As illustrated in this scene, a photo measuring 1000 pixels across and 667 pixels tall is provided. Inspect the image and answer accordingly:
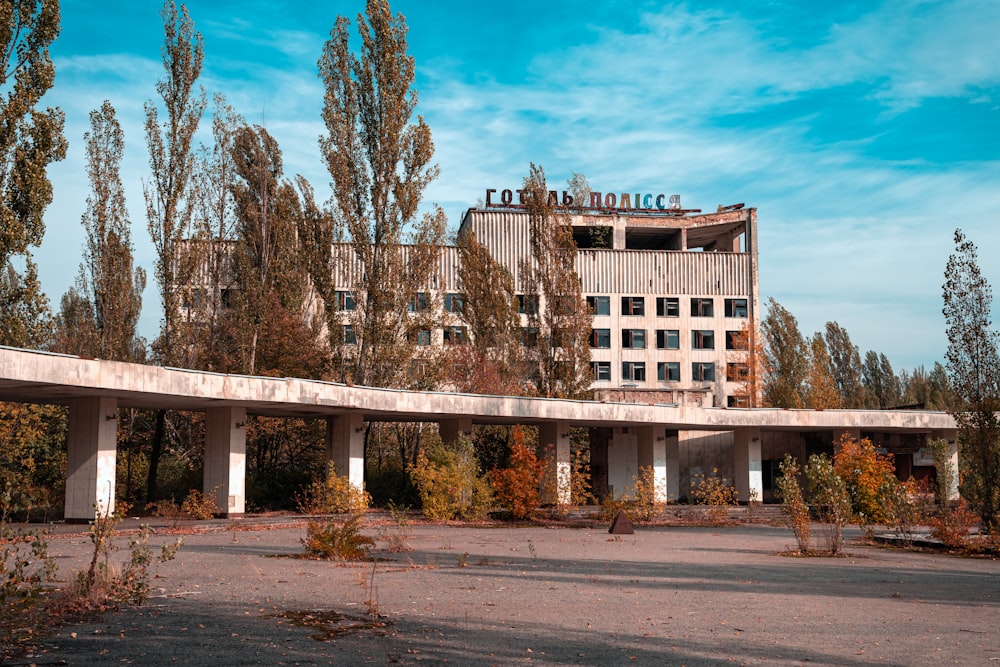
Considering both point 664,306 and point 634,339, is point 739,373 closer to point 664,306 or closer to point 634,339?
point 664,306

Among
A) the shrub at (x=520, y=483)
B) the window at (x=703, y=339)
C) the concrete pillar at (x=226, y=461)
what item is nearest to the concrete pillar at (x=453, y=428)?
the shrub at (x=520, y=483)

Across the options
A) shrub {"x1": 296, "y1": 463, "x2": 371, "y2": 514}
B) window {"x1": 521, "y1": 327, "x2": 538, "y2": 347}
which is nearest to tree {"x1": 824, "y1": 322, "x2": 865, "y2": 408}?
window {"x1": 521, "y1": 327, "x2": 538, "y2": 347}

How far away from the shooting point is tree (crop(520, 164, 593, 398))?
40219 mm

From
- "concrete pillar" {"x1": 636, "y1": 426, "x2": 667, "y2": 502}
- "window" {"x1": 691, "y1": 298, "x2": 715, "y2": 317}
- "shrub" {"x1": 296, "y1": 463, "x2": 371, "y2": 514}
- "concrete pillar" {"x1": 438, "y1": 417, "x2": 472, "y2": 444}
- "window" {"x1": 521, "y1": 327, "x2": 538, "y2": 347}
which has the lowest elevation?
"shrub" {"x1": 296, "y1": 463, "x2": 371, "y2": 514}

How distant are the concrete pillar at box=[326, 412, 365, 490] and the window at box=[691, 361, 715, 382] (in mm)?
33769

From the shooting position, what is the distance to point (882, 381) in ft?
243

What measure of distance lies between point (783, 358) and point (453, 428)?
97.9 ft

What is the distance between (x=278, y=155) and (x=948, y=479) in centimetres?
2782

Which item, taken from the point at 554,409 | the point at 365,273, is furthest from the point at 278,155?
the point at 554,409

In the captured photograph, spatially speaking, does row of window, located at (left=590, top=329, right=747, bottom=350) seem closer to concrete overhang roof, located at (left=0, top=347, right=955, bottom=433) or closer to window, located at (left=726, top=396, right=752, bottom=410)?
window, located at (left=726, top=396, right=752, bottom=410)

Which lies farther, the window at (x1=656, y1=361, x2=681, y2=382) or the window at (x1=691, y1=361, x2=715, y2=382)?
the window at (x1=691, y1=361, x2=715, y2=382)

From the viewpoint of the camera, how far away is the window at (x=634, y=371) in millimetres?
58156

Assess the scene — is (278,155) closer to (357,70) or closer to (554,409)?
(357,70)

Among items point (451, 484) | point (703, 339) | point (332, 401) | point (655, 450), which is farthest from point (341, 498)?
point (703, 339)
